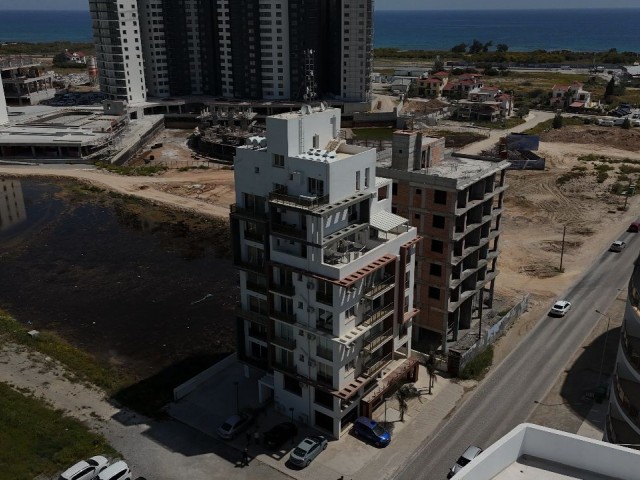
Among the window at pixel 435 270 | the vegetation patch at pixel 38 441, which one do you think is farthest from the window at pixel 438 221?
the vegetation patch at pixel 38 441

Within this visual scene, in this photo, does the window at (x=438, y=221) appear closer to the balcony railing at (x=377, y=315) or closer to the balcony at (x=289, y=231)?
the balcony railing at (x=377, y=315)

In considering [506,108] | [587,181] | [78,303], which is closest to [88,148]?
[78,303]

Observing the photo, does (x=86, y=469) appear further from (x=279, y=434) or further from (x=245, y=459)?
(x=279, y=434)

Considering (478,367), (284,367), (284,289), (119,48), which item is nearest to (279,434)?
(284,367)

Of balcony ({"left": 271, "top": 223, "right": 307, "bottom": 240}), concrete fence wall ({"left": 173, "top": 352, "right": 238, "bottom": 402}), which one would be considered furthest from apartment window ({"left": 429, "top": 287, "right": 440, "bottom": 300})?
concrete fence wall ({"left": 173, "top": 352, "right": 238, "bottom": 402})

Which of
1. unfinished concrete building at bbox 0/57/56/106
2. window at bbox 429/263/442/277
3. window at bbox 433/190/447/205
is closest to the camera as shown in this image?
window at bbox 433/190/447/205

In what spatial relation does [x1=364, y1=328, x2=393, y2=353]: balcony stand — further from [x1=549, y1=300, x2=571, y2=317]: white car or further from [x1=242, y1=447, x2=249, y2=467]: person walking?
[x1=549, y1=300, x2=571, y2=317]: white car
